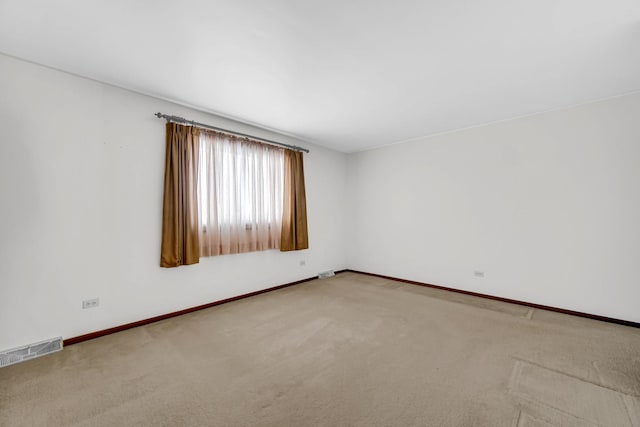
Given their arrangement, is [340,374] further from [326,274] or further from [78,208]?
[326,274]

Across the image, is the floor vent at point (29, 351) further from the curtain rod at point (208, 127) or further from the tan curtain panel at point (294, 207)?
the tan curtain panel at point (294, 207)

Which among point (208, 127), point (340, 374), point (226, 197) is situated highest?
point (208, 127)

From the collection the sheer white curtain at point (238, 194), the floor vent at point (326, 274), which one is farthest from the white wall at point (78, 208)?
the floor vent at point (326, 274)

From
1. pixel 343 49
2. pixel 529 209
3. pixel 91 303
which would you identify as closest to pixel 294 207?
pixel 343 49

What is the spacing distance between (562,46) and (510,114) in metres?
1.55

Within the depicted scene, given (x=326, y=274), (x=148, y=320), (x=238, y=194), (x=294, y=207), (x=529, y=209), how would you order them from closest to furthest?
(x=148, y=320), (x=529, y=209), (x=238, y=194), (x=294, y=207), (x=326, y=274)

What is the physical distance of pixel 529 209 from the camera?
349cm

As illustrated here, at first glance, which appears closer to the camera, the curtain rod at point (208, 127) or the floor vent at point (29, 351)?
the floor vent at point (29, 351)

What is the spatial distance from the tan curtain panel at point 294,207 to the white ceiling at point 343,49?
126 cm

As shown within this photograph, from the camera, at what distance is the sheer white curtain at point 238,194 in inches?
132

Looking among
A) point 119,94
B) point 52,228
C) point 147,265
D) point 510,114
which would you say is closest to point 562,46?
point 510,114

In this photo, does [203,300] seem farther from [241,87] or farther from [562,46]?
[562,46]

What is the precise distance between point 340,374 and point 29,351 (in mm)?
2643

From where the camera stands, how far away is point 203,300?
133 inches
